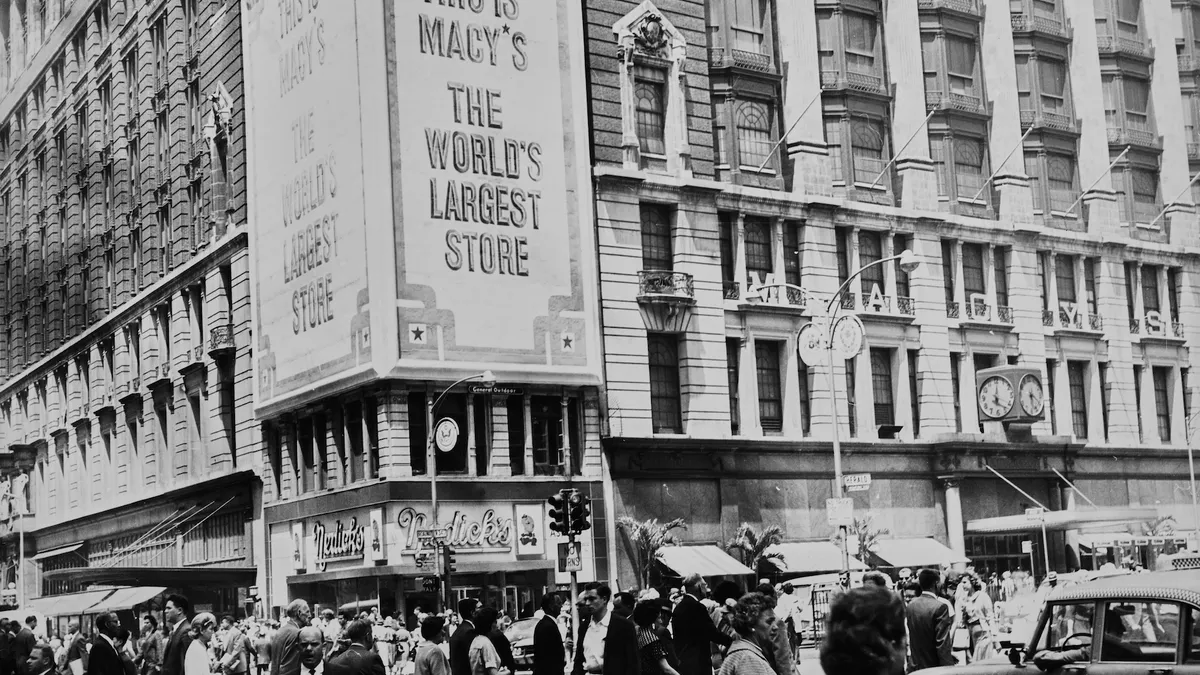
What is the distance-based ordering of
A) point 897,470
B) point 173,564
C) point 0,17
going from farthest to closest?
point 0,17, point 173,564, point 897,470

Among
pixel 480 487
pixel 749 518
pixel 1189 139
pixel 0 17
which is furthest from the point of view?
pixel 0 17

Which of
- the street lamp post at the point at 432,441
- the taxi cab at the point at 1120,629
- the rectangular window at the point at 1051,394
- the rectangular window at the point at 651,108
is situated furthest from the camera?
the rectangular window at the point at 1051,394

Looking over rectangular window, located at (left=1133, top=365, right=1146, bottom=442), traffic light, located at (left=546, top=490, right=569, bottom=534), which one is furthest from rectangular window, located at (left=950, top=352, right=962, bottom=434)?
traffic light, located at (left=546, top=490, right=569, bottom=534)

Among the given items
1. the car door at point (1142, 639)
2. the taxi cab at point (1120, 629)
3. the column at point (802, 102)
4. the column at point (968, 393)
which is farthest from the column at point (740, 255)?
the car door at point (1142, 639)

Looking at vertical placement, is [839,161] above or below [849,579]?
above

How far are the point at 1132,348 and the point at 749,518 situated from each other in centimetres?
2373

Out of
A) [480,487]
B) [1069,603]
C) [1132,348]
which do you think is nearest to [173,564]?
[480,487]

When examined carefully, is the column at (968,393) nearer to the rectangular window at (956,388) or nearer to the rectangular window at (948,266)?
the rectangular window at (956,388)

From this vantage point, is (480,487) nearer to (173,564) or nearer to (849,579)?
(849,579)

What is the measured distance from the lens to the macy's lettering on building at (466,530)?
161ft

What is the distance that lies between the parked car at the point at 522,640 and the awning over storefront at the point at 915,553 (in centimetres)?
1934

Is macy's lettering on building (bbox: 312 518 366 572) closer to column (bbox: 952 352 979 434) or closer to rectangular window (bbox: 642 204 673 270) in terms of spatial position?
rectangular window (bbox: 642 204 673 270)

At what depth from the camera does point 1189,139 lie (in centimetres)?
7462

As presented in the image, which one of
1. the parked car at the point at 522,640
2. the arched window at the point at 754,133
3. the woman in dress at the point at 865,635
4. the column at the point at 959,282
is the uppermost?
the arched window at the point at 754,133
